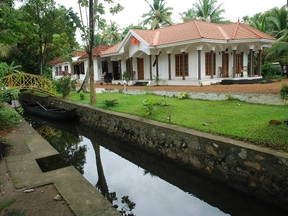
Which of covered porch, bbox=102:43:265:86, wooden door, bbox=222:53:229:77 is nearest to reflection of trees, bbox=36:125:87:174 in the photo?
covered porch, bbox=102:43:265:86

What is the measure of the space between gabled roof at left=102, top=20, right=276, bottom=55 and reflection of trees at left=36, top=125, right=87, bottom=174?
30.4ft

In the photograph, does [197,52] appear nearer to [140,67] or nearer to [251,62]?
[251,62]

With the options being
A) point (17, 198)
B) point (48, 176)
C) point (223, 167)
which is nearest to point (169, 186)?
point (223, 167)

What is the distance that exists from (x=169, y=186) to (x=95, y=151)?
4050mm

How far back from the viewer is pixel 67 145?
10.7m

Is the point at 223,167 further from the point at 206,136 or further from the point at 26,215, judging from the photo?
the point at 26,215

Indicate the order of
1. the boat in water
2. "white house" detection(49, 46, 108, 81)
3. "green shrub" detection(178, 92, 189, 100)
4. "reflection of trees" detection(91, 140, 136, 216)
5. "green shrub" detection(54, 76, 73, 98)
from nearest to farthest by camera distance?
"reflection of trees" detection(91, 140, 136, 216) < "green shrub" detection(178, 92, 189, 100) < the boat in water < "green shrub" detection(54, 76, 73, 98) < "white house" detection(49, 46, 108, 81)

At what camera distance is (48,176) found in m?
5.09

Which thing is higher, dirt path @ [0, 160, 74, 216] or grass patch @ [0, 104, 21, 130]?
grass patch @ [0, 104, 21, 130]

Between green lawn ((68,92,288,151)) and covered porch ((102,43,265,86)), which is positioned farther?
covered porch ((102,43,265,86))

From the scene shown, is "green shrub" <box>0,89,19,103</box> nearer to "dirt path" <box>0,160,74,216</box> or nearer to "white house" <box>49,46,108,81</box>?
"dirt path" <box>0,160,74,216</box>

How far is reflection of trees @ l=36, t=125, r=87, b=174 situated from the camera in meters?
8.81

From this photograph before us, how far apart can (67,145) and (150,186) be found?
17.2ft

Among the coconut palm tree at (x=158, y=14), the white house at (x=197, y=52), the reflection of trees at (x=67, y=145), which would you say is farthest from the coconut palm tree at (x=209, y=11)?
the reflection of trees at (x=67, y=145)
